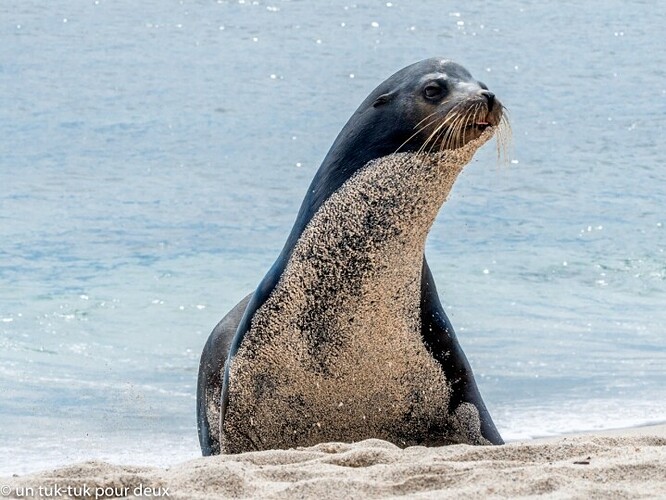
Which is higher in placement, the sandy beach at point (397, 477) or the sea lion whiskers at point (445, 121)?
the sea lion whiskers at point (445, 121)

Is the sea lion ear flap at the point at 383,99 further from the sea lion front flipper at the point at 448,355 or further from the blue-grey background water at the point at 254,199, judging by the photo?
the blue-grey background water at the point at 254,199

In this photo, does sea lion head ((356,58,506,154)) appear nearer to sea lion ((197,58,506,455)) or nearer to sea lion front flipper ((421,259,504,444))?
sea lion ((197,58,506,455))

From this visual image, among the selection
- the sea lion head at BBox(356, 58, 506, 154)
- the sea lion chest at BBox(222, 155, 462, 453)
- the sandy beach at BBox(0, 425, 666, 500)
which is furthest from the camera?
the sea lion chest at BBox(222, 155, 462, 453)

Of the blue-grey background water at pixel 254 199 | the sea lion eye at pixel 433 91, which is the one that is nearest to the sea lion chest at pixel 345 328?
the sea lion eye at pixel 433 91

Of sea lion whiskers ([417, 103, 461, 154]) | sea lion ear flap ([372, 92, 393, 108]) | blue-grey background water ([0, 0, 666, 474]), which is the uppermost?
sea lion ear flap ([372, 92, 393, 108])

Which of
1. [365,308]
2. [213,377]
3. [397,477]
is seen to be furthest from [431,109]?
[213,377]

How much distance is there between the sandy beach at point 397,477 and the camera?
358 cm

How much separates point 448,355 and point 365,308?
0.39m

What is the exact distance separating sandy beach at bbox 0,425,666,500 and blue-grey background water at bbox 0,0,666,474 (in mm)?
2163

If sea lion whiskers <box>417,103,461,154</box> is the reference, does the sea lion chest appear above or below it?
below

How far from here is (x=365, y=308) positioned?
484 centimetres

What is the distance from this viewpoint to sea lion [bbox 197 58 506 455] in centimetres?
482

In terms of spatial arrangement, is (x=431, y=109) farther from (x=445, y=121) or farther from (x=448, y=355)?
(x=448, y=355)

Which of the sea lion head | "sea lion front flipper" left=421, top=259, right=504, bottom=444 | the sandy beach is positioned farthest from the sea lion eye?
the sandy beach
